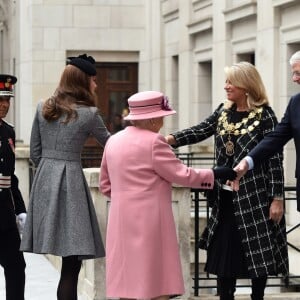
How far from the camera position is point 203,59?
21609mm

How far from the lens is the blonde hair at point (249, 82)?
7555mm

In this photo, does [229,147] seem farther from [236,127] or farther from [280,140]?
[280,140]

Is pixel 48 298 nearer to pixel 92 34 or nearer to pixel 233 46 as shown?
pixel 233 46

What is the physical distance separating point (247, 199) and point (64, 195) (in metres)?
1.30

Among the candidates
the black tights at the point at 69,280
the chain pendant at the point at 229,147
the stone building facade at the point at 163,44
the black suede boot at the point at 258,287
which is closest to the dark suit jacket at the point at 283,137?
the chain pendant at the point at 229,147

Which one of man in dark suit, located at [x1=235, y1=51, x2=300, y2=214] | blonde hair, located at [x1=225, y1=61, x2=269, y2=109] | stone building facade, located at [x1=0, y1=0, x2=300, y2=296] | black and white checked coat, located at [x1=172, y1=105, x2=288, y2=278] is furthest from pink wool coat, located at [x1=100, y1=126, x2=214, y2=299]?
stone building facade, located at [x1=0, y1=0, x2=300, y2=296]

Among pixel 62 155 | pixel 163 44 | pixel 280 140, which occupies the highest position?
pixel 163 44

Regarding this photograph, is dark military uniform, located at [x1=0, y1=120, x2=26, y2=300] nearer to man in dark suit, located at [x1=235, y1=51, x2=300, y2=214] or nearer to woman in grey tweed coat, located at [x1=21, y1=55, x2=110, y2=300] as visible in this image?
woman in grey tweed coat, located at [x1=21, y1=55, x2=110, y2=300]

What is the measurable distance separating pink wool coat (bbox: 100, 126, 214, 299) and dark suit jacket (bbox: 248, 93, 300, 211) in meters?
0.67

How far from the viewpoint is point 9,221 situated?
7.65 metres

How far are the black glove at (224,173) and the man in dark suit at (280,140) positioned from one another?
120 mm

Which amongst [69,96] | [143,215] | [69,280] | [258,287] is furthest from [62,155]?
[258,287]

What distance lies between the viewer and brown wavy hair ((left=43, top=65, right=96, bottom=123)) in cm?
734

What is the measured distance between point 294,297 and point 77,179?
8.15 feet
